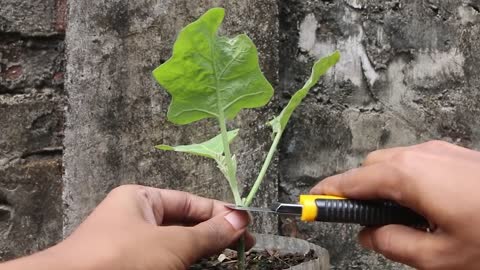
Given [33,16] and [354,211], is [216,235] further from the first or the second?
[33,16]

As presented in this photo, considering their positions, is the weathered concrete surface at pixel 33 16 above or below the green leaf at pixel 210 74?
above

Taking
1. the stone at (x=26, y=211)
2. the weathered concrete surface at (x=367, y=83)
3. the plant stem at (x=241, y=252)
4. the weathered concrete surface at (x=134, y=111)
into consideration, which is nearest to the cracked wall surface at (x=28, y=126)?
the stone at (x=26, y=211)

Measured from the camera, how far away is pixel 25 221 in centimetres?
129

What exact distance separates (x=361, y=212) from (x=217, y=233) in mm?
172

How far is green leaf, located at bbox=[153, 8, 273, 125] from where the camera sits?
0.80m

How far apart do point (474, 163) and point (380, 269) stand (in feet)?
1.83

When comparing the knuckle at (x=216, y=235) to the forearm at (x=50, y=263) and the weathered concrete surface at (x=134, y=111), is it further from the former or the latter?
the weathered concrete surface at (x=134, y=111)

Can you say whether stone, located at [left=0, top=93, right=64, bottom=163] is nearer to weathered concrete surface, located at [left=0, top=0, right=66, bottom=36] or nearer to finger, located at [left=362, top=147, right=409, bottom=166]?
weathered concrete surface, located at [left=0, top=0, right=66, bottom=36]

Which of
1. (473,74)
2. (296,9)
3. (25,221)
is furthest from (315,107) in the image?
(25,221)

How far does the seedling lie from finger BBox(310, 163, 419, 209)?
0.12 metres

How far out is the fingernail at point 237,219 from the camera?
84 cm

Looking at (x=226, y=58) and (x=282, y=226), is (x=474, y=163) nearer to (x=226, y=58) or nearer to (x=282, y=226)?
(x=226, y=58)

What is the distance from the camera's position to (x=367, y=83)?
1.24m

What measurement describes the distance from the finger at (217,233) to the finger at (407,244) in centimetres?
16
